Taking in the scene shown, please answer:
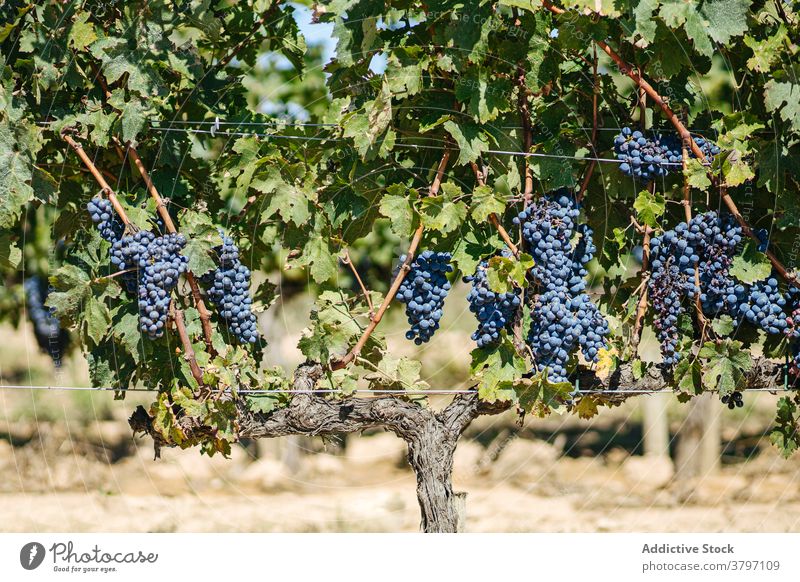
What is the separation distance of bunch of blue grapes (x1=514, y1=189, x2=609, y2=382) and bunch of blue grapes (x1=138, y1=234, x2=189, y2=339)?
137 centimetres

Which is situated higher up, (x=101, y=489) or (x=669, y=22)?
(x=669, y=22)

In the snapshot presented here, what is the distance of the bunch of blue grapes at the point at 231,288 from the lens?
372 centimetres

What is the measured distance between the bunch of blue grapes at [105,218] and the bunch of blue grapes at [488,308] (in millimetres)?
1426

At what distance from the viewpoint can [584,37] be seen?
3453mm

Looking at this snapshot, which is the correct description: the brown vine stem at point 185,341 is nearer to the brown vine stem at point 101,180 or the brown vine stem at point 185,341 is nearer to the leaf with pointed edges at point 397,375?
the brown vine stem at point 101,180

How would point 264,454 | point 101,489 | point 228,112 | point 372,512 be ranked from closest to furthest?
point 228,112 < point 372,512 < point 101,489 < point 264,454

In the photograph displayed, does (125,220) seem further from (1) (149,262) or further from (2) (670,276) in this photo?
(2) (670,276)

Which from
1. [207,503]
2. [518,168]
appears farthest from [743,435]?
[518,168]

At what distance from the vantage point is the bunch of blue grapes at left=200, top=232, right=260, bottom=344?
12.2ft

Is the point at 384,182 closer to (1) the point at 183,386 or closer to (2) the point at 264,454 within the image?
(1) the point at 183,386

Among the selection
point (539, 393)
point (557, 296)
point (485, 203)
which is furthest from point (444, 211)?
point (539, 393)

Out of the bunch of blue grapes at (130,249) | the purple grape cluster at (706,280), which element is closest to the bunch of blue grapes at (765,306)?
the purple grape cluster at (706,280)

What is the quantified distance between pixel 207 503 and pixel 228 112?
17.0 ft

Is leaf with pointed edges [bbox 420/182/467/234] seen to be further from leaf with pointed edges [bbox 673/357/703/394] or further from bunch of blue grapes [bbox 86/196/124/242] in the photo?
bunch of blue grapes [bbox 86/196/124/242]
